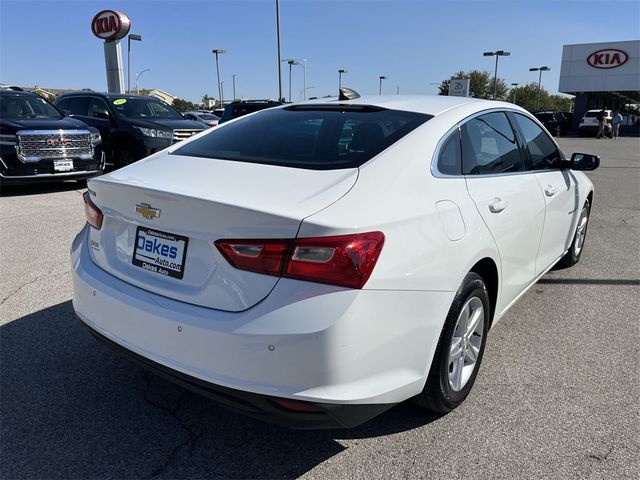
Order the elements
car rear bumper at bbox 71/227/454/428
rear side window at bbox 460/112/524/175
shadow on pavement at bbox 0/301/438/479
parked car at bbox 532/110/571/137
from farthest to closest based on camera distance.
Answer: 1. parked car at bbox 532/110/571/137
2. rear side window at bbox 460/112/524/175
3. shadow on pavement at bbox 0/301/438/479
4. car rear bumper at bbox 71/227/454/428

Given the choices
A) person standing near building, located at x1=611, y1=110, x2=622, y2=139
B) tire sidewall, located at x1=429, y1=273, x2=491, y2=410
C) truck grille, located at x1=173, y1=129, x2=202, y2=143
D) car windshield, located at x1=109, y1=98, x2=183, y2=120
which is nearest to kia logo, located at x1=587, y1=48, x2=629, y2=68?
person standing near building, located at x1=611, y1=110, x2=622, y2=139

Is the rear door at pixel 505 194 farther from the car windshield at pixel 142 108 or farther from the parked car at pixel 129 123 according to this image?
the car windshield at pixel 142 108

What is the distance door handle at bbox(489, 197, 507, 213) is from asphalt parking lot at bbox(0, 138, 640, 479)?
40.4 inches

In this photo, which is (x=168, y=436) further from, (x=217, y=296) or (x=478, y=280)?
(x=478, y=280)

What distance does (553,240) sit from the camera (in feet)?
13.3

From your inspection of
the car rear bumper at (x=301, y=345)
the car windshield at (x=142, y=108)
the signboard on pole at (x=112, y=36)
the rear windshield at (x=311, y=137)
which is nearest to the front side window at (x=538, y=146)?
the rear windshield at (x=311, y=137)

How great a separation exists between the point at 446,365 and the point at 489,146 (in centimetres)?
140

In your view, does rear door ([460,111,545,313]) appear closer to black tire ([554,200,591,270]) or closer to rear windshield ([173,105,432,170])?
rear windshield ([173,105,432,170])

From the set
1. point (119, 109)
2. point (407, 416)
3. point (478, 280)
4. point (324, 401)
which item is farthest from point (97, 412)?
point (119, 109)

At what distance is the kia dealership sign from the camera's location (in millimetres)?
39062

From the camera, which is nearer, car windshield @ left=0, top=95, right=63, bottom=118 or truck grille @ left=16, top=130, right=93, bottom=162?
truck grille @ left=16, top=130, right=93, bottom=162

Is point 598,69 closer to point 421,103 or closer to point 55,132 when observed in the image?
point 55,132

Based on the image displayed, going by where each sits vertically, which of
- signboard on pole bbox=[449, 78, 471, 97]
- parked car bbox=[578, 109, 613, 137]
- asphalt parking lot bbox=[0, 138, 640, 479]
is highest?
signboard on pole bbox=[449, 78, 471, 97]

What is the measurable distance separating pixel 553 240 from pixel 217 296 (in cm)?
294
